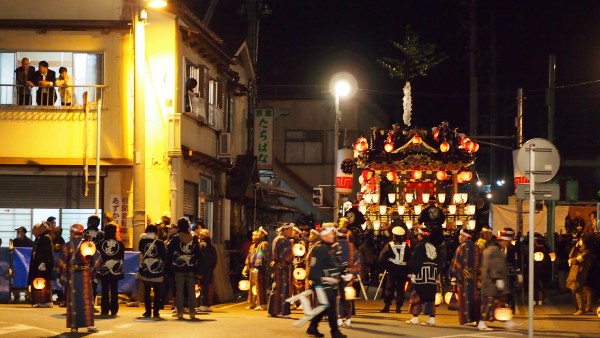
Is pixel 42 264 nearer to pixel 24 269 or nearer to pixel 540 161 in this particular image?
pixel 24 269

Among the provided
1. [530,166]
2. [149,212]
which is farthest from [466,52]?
[530,166]

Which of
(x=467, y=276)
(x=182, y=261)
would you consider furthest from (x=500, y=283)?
(x=182, y=261)

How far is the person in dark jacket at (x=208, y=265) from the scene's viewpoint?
2127 cm

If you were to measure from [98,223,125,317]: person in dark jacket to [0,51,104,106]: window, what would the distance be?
327 inches

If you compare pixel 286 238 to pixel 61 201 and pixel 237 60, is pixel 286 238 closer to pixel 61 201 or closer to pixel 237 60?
pixel 61 201

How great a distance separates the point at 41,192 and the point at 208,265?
7.11m

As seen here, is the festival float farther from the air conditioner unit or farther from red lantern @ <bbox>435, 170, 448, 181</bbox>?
the air conditioner unit

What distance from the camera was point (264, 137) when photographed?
3778cm

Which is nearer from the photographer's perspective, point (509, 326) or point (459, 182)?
point (509, 326)

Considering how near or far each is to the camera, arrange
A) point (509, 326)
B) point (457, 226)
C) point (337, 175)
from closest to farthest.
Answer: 1. point (509, 326)
2. point (457, 226)
3. point (337, 175)

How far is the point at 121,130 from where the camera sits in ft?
85.4

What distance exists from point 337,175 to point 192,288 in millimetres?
17969

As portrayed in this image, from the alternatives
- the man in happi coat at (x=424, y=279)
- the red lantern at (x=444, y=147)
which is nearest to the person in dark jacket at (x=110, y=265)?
the man in happi coat at (x=424, y=279)

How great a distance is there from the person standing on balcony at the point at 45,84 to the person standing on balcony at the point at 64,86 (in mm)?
195
